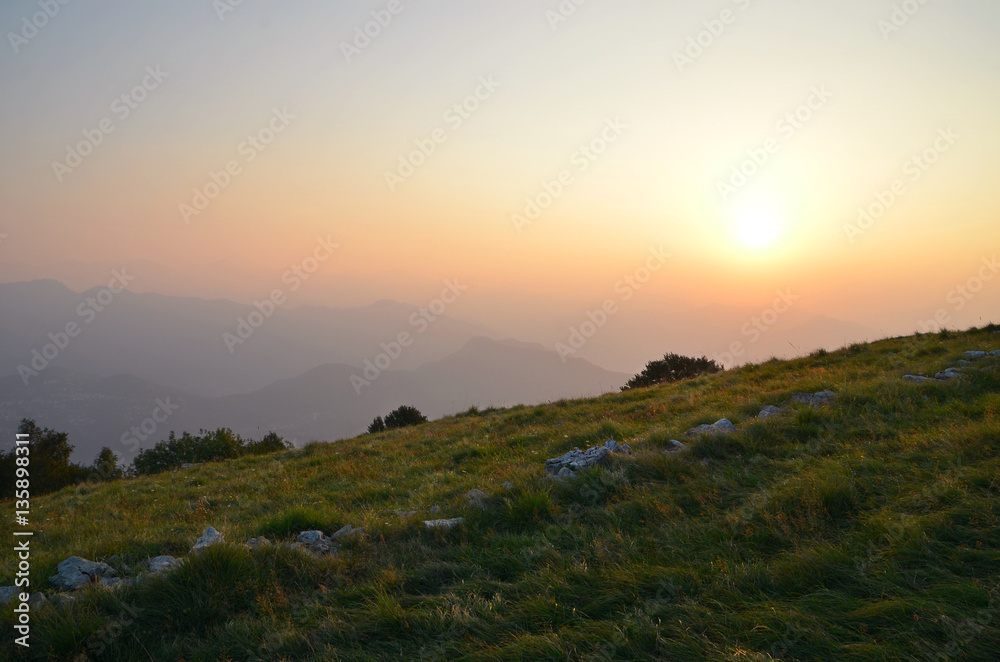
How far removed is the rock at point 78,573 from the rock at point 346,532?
8.09ft

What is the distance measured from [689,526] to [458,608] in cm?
262

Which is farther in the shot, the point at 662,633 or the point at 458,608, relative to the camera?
the point at 458,608

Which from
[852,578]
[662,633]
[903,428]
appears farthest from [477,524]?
[903,428]

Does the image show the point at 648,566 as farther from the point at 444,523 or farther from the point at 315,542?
the point at 315,542

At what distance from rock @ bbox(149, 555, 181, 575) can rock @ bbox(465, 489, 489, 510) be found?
11.3 ft

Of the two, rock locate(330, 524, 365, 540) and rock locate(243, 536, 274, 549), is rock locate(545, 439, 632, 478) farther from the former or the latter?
rock locate(243, 536, 274, 549)

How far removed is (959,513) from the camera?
4.30 m

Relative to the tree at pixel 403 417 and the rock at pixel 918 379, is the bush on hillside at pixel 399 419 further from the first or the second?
the rock at pixel 918 379

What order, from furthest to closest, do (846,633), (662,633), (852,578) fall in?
1. (852,578)
2. (662,633)
3. (846,633)

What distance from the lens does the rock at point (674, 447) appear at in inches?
305

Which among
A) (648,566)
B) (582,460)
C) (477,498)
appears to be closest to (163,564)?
(477,498)

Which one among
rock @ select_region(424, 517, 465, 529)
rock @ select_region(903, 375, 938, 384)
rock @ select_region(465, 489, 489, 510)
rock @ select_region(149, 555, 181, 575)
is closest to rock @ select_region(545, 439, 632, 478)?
rock @ select_region(465, 489, 489, 510)

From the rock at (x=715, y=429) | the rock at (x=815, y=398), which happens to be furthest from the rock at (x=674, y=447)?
the rock at (x=815, y=398)

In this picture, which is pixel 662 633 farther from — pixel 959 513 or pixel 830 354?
pixel 830 354
